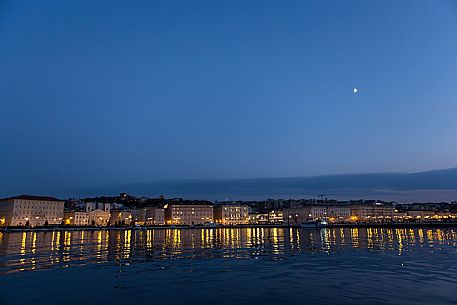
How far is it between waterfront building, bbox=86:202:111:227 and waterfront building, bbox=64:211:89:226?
1.76m

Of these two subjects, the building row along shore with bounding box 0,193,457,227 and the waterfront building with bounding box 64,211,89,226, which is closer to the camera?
the building row along shore with bounding box 0,193,457,227

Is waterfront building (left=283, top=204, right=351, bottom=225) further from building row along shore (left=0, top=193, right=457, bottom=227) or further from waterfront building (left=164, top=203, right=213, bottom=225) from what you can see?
waterfront building (left=164, top=203, right=213, bottom=225)

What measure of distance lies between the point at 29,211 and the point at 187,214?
62.3 m

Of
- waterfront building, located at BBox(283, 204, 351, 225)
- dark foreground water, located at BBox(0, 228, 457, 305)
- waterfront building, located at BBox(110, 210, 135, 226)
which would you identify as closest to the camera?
dark foreground water, located at BBox(0, 228, 457, 305)

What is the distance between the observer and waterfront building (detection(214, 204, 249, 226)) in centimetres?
16988

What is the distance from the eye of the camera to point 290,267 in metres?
20.5

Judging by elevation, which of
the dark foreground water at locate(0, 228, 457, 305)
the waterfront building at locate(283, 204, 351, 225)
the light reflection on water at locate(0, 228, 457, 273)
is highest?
the dark foreground water at locate(0, 228, 457, 305)

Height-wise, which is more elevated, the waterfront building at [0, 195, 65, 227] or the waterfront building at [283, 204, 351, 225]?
the waterfront building at [0, 195, 65, 227]

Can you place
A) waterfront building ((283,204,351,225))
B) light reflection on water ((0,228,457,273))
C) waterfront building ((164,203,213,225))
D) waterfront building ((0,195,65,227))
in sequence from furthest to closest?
waterfront building ((283,204,351,225)), waterfront building ((164,203,213,225)), waterfront building ((0,195,65,227)), light reflection on water ((0,228,457,273))

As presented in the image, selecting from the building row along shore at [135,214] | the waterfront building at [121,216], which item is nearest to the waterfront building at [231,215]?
the building row along shore at [135,214]

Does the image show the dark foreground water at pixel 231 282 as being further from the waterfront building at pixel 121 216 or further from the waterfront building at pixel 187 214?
the waterfront building at pixel 187 214

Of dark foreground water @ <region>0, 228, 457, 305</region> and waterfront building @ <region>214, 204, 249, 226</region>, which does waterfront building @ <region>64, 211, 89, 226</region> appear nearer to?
waterfront building @ <region>214, 204, 249, 226</region>

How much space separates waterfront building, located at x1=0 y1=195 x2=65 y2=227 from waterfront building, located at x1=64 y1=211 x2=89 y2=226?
6.01m

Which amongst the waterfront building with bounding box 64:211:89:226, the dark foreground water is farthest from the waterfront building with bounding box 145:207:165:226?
the dark foreground water
